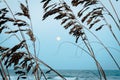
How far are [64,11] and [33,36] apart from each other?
44 cm

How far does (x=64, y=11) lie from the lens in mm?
2551

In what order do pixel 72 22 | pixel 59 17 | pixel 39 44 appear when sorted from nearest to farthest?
pixel 59 17 → pixel 72 22 → pixel 39 44

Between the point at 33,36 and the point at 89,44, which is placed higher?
the point at 33,36

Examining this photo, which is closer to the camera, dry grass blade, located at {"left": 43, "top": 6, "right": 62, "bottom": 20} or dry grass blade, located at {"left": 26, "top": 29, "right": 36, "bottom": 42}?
dry grass blade, located at {"left": 43, "top": 6, "right": 62, "bottom": 20}

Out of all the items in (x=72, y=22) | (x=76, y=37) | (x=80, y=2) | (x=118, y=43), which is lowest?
(x=118, y=43)

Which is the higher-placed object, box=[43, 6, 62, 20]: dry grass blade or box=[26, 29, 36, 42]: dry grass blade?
box=[43, 6, 62, 20]: dry grass blade

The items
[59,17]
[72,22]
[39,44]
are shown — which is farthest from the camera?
[39,44]

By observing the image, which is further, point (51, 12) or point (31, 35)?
point (31, 35)

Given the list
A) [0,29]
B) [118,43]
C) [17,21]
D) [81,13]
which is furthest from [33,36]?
[118,43]

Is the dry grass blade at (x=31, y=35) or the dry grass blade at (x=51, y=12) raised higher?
the dry grass blade at (x=51, y=12)

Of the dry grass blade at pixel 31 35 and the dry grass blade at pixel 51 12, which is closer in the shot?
the dry grass blade at pixel 51 12

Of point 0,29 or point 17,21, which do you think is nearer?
point 17,21

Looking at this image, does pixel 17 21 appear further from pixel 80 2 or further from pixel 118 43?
pixel 118 43

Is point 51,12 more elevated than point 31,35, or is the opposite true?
point 51,12
